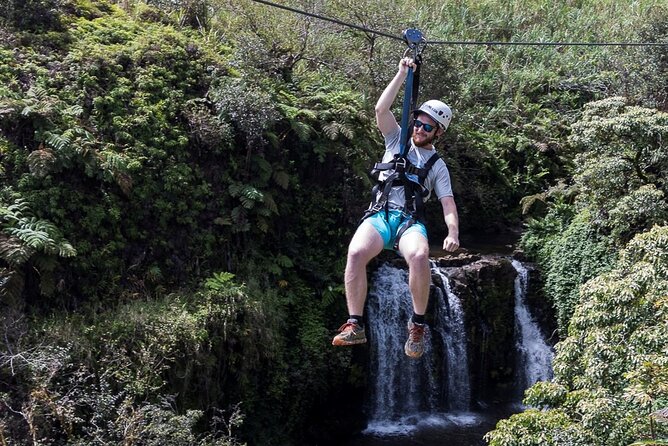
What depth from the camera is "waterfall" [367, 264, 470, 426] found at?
Result: 47.4 feet

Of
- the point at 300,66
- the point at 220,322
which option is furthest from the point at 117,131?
the point at 300,66

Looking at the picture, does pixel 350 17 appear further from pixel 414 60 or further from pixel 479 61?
pixel 414 60

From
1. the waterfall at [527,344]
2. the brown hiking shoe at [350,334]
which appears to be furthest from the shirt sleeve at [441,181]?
the waterfall at [527,344]

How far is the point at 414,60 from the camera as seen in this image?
6.20 meters

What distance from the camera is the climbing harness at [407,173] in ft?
20.3

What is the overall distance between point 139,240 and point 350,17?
30.2ft

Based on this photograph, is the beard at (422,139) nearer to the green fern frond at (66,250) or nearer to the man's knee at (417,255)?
the man's knee at (417,255)

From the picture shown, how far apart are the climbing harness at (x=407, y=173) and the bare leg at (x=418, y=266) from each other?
21 centimetres

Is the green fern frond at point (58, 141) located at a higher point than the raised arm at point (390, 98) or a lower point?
higher

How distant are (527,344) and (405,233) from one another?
1066cm

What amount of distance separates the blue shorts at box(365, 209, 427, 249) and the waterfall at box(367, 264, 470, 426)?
8383mm

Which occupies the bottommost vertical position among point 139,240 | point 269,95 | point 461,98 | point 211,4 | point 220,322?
point 220,322

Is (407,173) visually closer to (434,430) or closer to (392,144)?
(392,144)

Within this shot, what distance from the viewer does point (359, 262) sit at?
19.3 ft
